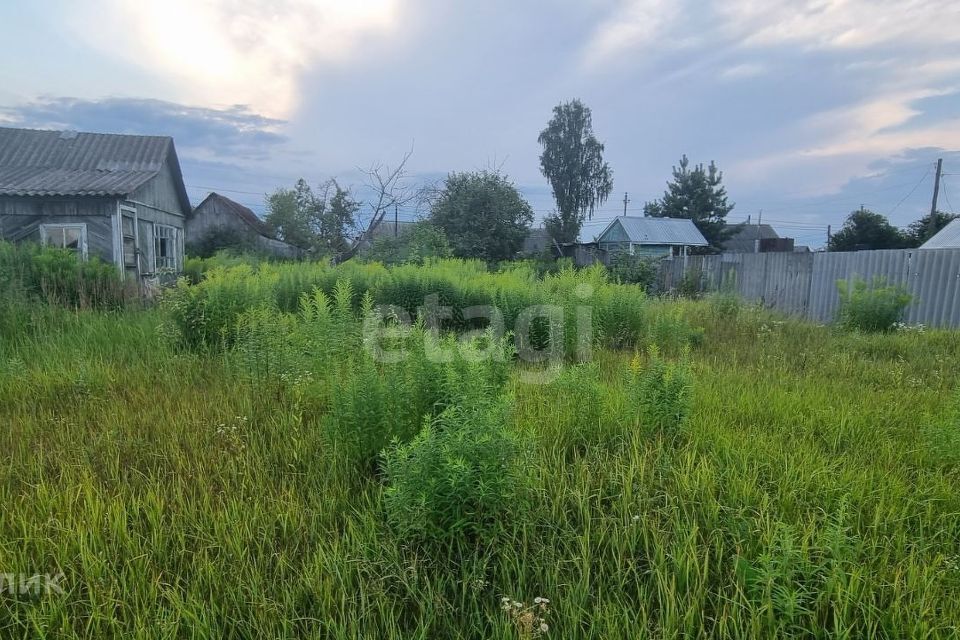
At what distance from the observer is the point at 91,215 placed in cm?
1150

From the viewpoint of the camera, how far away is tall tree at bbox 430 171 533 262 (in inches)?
818

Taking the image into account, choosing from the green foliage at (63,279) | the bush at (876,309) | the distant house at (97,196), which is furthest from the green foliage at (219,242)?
the bush at (876,309)

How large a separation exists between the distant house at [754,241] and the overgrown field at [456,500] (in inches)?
880

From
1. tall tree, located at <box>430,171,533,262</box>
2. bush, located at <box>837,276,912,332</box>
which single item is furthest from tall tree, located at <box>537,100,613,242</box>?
bush, located at <box>837,276,912,332</box>

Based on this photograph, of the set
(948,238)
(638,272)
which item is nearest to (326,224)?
(638,272)

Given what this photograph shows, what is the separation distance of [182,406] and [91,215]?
1157 cm

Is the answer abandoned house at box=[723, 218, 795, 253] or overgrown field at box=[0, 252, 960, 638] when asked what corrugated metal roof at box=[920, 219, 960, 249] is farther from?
overgrown field at box=[0, 252, 960, 638]

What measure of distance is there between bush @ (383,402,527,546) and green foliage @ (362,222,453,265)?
13084 millimetres

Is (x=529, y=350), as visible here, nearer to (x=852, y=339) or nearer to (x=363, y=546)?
(x=363, y=546)

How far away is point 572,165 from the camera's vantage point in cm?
3472

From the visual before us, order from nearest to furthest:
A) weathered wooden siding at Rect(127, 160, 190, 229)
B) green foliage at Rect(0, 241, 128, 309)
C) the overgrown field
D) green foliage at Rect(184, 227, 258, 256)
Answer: the overgrown field < green foliage at Rect(0, 241, 128, 309) < weathered wooden siding at Rect(127, 160, 190, 229) < green foliage at Rect(184, 227, 258, 256)

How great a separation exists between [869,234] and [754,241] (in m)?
13.6

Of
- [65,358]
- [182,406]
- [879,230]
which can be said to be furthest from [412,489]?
[879,230]

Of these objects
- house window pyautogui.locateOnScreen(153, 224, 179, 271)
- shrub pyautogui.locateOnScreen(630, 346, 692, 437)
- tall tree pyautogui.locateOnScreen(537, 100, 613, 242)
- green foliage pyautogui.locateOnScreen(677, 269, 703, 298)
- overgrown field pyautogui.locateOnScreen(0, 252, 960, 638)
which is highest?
tall tree pyautogui.locateOnScreen(537, 100, 613, 242)
